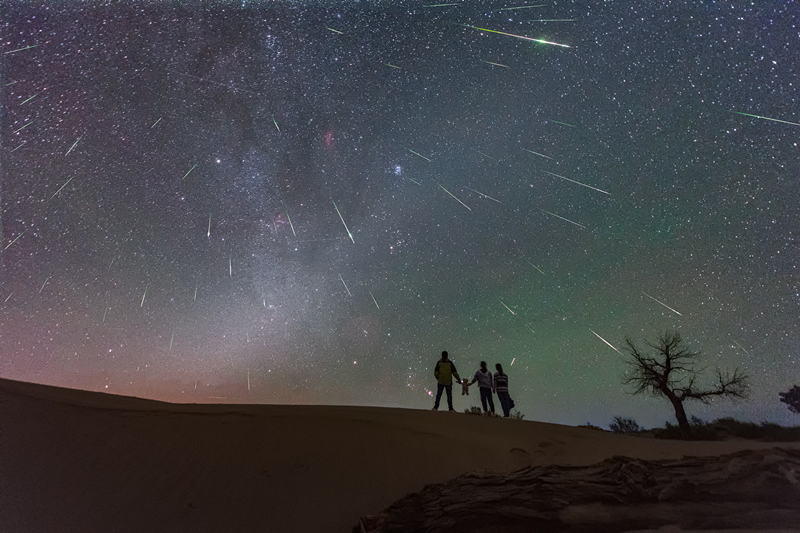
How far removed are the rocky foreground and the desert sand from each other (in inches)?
50.9

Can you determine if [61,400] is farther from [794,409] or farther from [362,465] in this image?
[794,409]

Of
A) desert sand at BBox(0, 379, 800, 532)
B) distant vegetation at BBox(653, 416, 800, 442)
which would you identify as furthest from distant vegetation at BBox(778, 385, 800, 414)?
desert sand at BBox(0, 379, 800, 532)

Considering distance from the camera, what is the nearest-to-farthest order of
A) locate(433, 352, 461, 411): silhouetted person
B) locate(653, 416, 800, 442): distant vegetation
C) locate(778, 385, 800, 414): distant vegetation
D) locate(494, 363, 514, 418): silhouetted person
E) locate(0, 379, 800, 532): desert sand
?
locate(0, 379, 800, 532): desert sand, locate(433, 352, 461, 411): silhouetted person, locate(494, 363, 514, 418): silhouetted person, locate(653, 416, 800, 442): distant vegetation, locate(778, 385, 800, 414): distant vegetation

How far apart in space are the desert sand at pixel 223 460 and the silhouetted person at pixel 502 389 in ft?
9.50

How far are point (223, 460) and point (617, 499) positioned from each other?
5.47 meters

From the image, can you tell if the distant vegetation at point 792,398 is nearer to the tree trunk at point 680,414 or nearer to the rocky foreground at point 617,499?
the tree trunk at point 680,414

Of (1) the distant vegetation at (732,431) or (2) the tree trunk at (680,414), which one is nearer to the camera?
(1) the distant vegetation at (732,431)

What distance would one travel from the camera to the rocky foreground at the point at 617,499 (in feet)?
12.7

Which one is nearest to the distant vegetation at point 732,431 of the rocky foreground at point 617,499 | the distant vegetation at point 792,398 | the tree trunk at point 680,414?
the tree trunk at point 680,414

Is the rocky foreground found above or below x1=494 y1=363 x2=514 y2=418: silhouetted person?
below

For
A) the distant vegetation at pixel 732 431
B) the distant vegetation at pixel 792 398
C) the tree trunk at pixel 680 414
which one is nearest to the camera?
the distant vegetation at pixel 732 431

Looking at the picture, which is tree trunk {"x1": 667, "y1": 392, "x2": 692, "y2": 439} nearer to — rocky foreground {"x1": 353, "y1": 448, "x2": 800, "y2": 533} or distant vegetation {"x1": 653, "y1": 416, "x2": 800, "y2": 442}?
distant vegetation {"x1": 653, "y1": 416, "x2": 800, "y2": 442}

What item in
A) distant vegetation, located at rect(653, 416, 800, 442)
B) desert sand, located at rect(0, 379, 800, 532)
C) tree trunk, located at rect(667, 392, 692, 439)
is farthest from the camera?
tree trunk, located at rect(667, 392, 692, 439)

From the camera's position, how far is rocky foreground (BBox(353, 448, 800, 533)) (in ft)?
12.7
